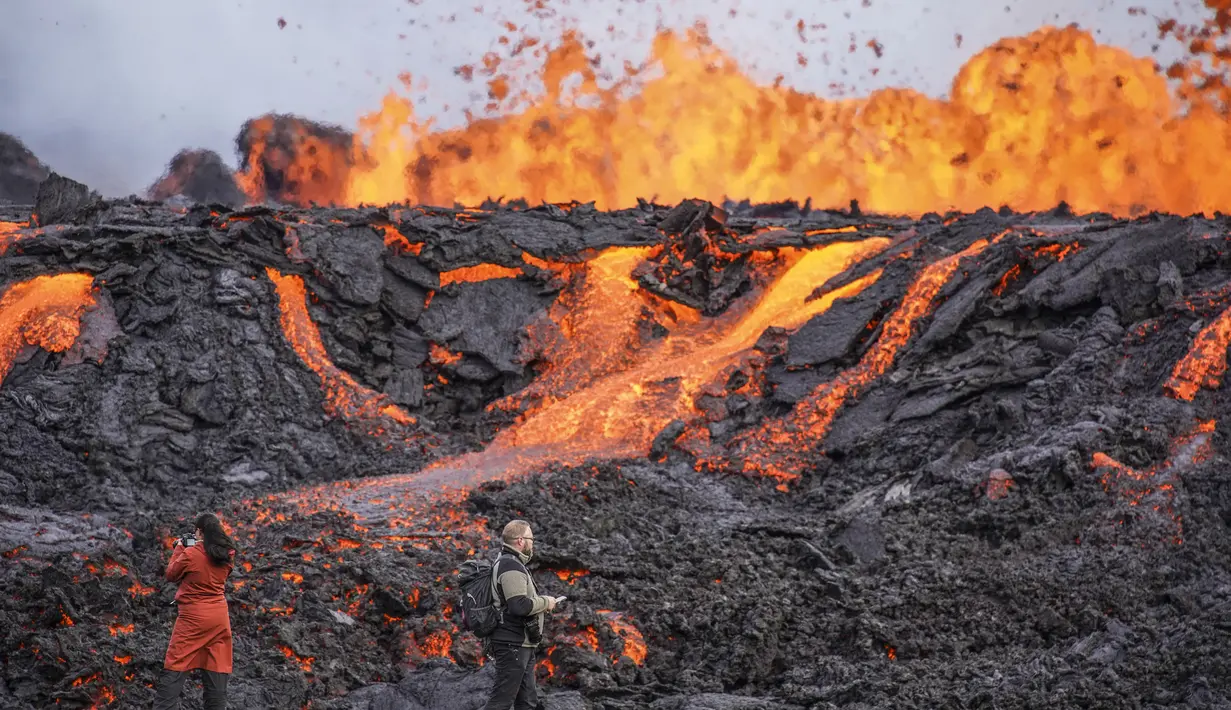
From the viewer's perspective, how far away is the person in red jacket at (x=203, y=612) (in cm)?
800

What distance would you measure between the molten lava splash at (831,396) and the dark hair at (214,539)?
10325 mm

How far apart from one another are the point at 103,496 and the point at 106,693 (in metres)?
8.64

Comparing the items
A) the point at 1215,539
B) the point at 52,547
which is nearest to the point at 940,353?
the point at 1215,539

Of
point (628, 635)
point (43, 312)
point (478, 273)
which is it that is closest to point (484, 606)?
point (628, 635)

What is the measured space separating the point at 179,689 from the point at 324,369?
12.2 metres

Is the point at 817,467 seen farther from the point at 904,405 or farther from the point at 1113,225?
the point at 1113,225

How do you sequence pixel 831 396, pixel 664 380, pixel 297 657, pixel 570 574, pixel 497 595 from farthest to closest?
pixel 664 380 → pixel 831 396 → pixel 570 574 → pixel 297 657 → pixel 497 595

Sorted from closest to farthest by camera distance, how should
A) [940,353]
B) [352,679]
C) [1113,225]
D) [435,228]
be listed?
[352,679] → [940,353] → [1113,225] → [435,228]

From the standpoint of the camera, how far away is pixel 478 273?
22250mm

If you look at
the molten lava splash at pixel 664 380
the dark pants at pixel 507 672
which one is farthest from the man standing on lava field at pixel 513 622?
the molten lava splash at pixel 664 380

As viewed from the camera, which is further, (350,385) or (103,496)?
(350,385)

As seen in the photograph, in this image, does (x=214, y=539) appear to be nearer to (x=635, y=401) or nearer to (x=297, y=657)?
(x=297, y=657)

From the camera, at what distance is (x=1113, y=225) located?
1977 centimetres

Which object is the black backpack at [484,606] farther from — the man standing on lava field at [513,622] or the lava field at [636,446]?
the lava field at [636,446]
